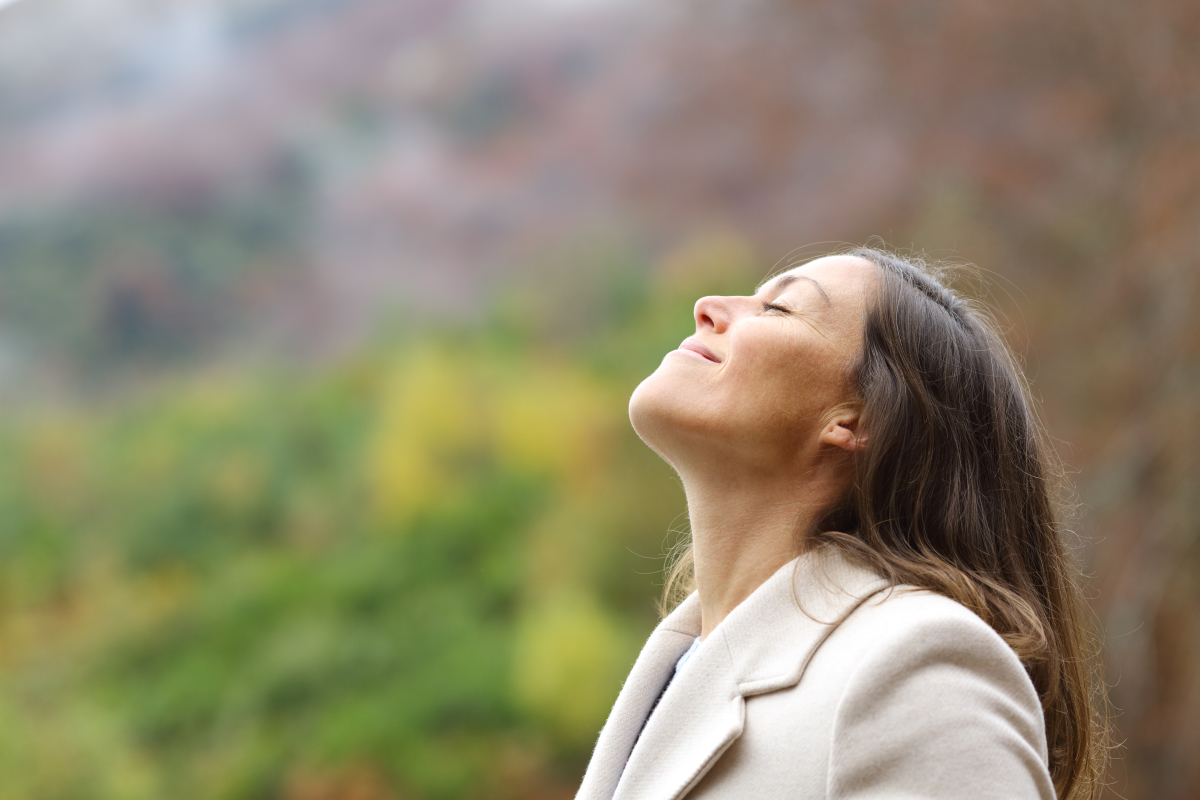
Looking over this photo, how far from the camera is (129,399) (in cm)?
474

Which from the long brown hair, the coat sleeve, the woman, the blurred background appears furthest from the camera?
the blurred background

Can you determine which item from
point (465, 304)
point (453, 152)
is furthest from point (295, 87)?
point (465, 304)

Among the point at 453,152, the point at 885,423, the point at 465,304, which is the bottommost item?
the point at 885,423

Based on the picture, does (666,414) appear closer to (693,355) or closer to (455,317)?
(693,355)

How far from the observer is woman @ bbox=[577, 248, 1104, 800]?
112 cm

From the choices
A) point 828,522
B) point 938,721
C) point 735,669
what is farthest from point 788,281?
point 938,721

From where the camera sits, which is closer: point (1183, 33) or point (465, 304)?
point (1183, 33)

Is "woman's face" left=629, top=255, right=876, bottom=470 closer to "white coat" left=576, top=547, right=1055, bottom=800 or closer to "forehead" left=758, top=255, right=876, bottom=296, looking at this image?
"forehead" left=758, top=255, right=876, bottom=296

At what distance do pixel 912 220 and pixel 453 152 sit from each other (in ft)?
6.90

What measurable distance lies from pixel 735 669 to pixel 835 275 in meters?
0.49

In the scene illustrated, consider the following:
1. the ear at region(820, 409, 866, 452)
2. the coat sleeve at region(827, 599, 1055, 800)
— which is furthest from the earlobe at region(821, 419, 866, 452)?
the coat sleeve at region(827, 599, 1055, 800)

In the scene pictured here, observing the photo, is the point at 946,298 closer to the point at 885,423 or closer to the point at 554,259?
the point at 885,423

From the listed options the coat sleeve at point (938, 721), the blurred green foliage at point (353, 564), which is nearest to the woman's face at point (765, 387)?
the coat sleeve at point (938, 721)

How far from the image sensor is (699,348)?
135 cm
